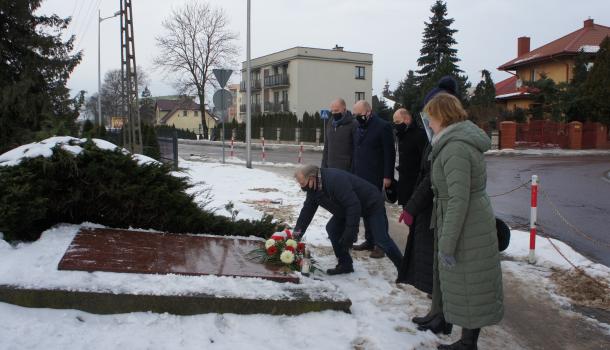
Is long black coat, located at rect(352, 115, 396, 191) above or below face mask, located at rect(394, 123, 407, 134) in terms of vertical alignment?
below

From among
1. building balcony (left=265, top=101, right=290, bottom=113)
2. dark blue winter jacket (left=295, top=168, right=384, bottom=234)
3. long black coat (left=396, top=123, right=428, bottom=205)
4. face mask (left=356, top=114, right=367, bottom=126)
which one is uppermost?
building balcony (left=265, top=101, right=290, bottom=113)

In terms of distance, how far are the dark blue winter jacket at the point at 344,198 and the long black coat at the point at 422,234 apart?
0.77 metres

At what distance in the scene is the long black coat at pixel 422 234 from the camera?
4113mm

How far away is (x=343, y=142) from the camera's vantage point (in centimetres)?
666

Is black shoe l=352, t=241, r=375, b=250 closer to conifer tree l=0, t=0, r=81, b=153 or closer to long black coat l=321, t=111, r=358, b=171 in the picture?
long black coat l=321, t=111, r=358, b=171

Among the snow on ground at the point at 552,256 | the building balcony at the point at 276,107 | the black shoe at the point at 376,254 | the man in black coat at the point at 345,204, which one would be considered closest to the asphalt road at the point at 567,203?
the snow on ground at the point at 552,256

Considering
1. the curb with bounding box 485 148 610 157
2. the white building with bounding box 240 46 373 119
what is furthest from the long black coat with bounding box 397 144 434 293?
the white building with bounding box 240 46 373 119

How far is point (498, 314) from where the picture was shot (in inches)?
137

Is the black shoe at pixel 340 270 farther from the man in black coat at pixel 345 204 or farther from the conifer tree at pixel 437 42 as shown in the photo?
the conifer tree at pixel 437 42

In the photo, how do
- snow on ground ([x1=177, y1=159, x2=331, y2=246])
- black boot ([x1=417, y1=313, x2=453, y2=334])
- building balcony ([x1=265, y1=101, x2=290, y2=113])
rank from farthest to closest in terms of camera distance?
building balcony ([x1=265, y1=101, x2=290, y2=113]) < snow on ground ([x1=177, y1=159, x2=331, y2=246]) < black boot ([x1=417, y1=313, x2=453, y2=334])

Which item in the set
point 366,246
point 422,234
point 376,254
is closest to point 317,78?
point 366,246

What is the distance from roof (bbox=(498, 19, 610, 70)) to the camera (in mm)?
39000

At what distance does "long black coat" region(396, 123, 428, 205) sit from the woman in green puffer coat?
2.02m

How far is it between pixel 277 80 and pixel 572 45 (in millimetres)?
30651
